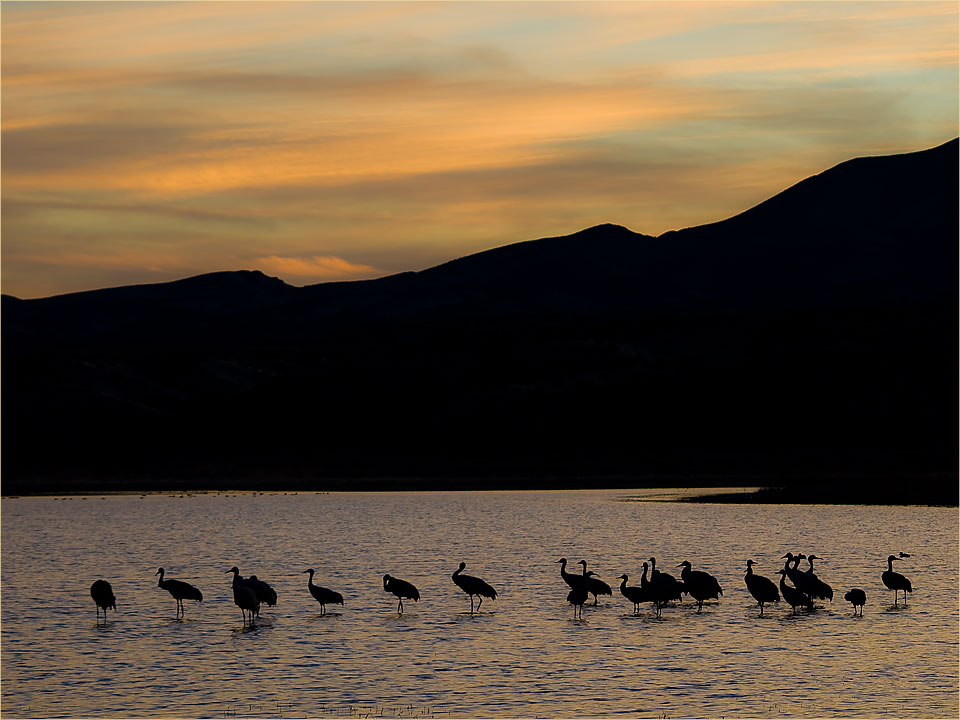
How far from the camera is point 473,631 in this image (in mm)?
27953

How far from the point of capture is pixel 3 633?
91.9 feet

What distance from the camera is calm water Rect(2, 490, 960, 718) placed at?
2145 centimetres

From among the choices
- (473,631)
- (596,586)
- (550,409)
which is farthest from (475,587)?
(550,409)

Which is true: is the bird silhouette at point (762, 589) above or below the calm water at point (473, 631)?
above

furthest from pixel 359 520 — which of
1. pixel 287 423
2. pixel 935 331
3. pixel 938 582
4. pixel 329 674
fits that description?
pixel 935 331

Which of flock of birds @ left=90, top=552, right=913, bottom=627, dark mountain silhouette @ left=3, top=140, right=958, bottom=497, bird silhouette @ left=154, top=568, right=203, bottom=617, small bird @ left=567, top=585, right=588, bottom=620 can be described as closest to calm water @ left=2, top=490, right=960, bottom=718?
small bird @ left=567, top=585, right=588, bottom=620

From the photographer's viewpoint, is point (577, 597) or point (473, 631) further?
point (577, 597)

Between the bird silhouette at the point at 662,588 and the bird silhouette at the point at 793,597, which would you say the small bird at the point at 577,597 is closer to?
the bird silhouette at the point at 662,588

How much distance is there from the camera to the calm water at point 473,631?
70.4 feet

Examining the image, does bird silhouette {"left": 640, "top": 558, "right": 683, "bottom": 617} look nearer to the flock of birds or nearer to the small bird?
the flock of birds

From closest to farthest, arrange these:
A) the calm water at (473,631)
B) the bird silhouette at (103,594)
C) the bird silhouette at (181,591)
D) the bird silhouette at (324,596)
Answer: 1. the calm water at (473,631)
2. the bird silhouette at (103,594)
3. the bird silhouette at (324,596)
4. the bird silhouette at (181,591)

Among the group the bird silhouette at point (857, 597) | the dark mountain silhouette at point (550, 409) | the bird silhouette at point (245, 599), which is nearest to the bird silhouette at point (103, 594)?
the bird silhouette at point (245, 599)

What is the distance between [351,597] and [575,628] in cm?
698

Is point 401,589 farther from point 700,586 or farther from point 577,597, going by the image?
point 700,586
